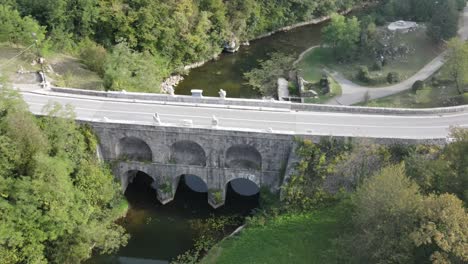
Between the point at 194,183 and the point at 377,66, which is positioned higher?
the point at 377,66

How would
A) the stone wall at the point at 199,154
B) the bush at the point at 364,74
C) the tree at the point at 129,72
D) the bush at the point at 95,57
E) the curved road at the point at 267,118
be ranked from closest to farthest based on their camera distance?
the stone wall at the point at 199,154 → the curved road at the point at 267,118 → the tree at the point at 129,72 → the bush at the point at 95,57 → the bush at the point at 364,74

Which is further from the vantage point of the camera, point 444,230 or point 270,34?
point 270,34

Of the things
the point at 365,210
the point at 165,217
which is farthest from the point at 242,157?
the point at 365,210

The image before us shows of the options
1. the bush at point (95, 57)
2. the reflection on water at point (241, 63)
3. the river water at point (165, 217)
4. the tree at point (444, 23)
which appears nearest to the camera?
the river water at point (165, 217)

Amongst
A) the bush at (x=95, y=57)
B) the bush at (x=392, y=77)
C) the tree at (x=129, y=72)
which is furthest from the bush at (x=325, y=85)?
the bush at (x=95, y=57)

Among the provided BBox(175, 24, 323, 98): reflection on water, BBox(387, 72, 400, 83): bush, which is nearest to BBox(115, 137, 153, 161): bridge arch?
BBox(175, 24, 323, 98): reflection on water

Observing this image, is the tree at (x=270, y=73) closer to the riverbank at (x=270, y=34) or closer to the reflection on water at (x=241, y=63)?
the reflection on water at (x=241, y=63)

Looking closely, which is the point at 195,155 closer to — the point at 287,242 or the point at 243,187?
the point at 243,187
